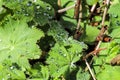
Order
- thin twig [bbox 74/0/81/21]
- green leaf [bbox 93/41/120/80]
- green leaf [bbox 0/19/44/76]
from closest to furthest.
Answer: green leaf [bbox 0/19/44/76]
green leaf [bbox 93/41/120/80]
thin twig [bbox 74/0/81/21]

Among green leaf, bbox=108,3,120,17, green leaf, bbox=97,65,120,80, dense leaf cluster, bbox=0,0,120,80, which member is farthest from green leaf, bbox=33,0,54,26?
green leaf, bbox=97,65,120,80

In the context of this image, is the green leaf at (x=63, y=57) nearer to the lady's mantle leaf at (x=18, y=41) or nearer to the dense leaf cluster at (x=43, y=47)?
the dense leaf cluster at (x=43, y=47)

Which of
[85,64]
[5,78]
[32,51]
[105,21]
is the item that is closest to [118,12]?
[105,21]

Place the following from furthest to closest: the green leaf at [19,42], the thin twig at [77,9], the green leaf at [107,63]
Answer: the thin twig at [77,9], the green leaf at [107,63], the green leaf at [19,42]

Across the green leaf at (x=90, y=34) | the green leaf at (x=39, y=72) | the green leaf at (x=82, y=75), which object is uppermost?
the green leaf at (x=90, y=34)

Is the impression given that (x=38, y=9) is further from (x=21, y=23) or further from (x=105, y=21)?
(x=105, y=21)

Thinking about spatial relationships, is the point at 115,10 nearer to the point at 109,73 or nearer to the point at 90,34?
the point at 90,34

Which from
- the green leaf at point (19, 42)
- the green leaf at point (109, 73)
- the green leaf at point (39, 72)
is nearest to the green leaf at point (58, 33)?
the green leaf at point (19, 42)

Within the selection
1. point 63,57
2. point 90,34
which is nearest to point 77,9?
point 90,34

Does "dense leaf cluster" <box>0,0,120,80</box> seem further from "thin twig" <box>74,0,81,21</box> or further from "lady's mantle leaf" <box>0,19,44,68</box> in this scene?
"thin twig" <box>74,0,81,21</box>
